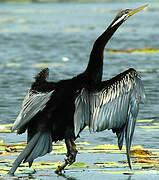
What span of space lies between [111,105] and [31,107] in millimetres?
889

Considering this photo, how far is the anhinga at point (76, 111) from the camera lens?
8289 mm

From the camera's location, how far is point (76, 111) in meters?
8.31

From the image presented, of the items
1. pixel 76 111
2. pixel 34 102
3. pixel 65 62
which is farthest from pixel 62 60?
pixel 76 111

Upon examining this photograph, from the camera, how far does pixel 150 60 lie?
2361 cm

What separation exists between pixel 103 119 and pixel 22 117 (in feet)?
2.97

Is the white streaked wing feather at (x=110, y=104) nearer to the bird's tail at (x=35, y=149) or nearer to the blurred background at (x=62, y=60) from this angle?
the bird's tail at (x=35, y=149)

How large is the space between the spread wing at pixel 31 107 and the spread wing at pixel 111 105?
392 millimetres

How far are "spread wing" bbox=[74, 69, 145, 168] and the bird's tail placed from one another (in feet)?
1.23

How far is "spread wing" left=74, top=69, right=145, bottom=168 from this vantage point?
27.2 ft

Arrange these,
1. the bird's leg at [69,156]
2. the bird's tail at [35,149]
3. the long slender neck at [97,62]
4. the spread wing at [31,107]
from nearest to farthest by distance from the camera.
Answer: the bird's tail at [35,149], the spread wing at [31,107], the bird's leg at [69,156], the long slender neck at [97,62]

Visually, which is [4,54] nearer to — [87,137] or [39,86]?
[87,137]

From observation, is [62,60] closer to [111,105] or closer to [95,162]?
[95,162]

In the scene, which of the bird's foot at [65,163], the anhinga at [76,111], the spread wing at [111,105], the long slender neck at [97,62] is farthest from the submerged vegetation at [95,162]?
the long slender neck at [97,62]

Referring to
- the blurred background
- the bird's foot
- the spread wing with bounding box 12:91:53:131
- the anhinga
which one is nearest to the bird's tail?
the anhinga
